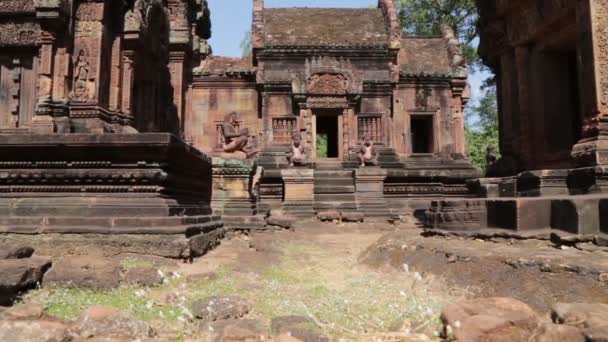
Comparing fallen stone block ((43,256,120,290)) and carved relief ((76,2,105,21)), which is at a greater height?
carved relief ((76,2,105,21))

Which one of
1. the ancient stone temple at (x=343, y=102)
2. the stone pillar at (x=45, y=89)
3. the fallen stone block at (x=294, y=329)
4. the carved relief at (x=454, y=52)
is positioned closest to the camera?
the fallen stone block at (x=294, y=329)

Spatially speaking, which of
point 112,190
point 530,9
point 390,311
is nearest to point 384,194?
point 530,9

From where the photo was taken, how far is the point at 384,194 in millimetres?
14508

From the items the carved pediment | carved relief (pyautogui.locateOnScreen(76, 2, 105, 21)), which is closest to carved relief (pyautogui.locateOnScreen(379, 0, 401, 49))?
the carved pediment

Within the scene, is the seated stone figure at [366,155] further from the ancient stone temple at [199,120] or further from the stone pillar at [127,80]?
the stone pillar at [127,80]

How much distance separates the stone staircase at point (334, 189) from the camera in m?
13.5

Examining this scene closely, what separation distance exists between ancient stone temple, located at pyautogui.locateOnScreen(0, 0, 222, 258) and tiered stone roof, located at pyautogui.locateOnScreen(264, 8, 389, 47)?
915cm

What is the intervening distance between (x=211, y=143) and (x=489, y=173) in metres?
11.7

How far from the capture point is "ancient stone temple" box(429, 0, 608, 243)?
4.89 metres

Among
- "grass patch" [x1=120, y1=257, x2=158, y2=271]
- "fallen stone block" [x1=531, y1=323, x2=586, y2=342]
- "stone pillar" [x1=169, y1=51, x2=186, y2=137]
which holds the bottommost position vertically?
"fallen stone block" [x1=531, y1=323, x2=586, y2=342]

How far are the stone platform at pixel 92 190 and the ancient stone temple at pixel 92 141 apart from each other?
1cm

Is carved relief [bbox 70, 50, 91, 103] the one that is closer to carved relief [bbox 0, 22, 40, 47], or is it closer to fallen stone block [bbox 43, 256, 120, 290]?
carved relief [bbox 0, 22, 40, 47]

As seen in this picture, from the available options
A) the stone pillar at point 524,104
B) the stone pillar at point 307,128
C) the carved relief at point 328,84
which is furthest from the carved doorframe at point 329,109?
the stone pillar at point 524,104

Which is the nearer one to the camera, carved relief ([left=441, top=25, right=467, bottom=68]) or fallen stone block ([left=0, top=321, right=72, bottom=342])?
fallen stone block ([left=0, top=321, right=72, bottom=342])
